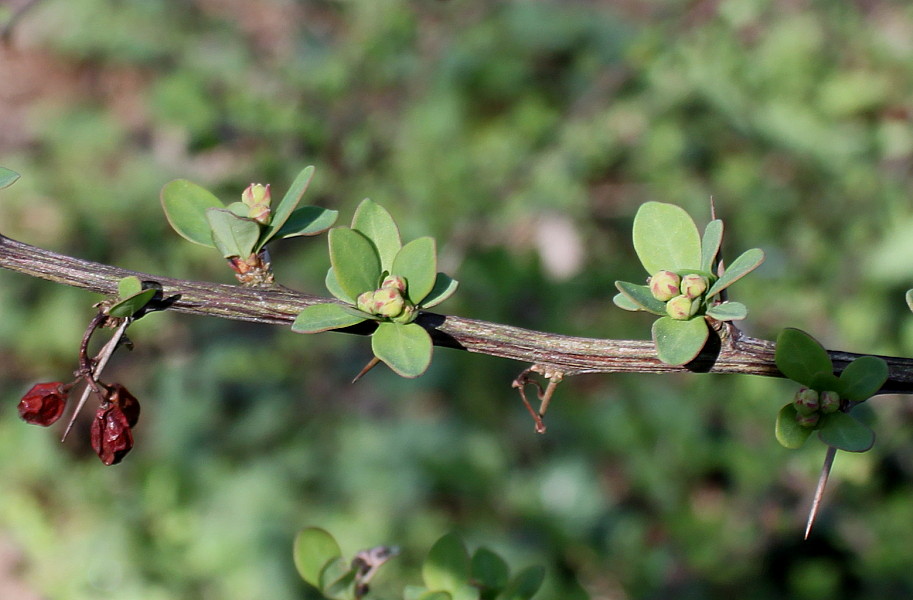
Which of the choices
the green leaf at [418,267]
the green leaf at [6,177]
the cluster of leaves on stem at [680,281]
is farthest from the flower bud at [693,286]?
the green leaf at [6,177]

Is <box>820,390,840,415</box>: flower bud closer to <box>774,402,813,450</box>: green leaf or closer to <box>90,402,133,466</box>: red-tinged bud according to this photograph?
<box>774,402,813,450</box>: green leaf

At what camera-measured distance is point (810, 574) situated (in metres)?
2.29

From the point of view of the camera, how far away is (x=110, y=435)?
2.92 feet

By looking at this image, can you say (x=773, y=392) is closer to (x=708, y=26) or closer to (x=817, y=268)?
(x=817, y=268)

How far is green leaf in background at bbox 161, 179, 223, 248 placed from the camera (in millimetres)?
931

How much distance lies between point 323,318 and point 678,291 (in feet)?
1.19

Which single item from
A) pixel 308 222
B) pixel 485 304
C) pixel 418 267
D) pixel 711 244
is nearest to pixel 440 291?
pixel 418 267

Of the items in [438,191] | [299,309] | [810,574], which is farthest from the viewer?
[438,191]

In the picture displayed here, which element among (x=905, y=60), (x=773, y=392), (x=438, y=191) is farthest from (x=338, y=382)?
(x=905, y=60)

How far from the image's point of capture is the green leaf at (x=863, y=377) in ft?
2.69

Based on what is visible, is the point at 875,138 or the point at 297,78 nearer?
the point at 297,78

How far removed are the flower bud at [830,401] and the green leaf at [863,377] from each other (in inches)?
0.4

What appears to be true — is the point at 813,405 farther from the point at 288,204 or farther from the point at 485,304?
the point at 485,304

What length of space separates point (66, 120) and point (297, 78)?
141cm
